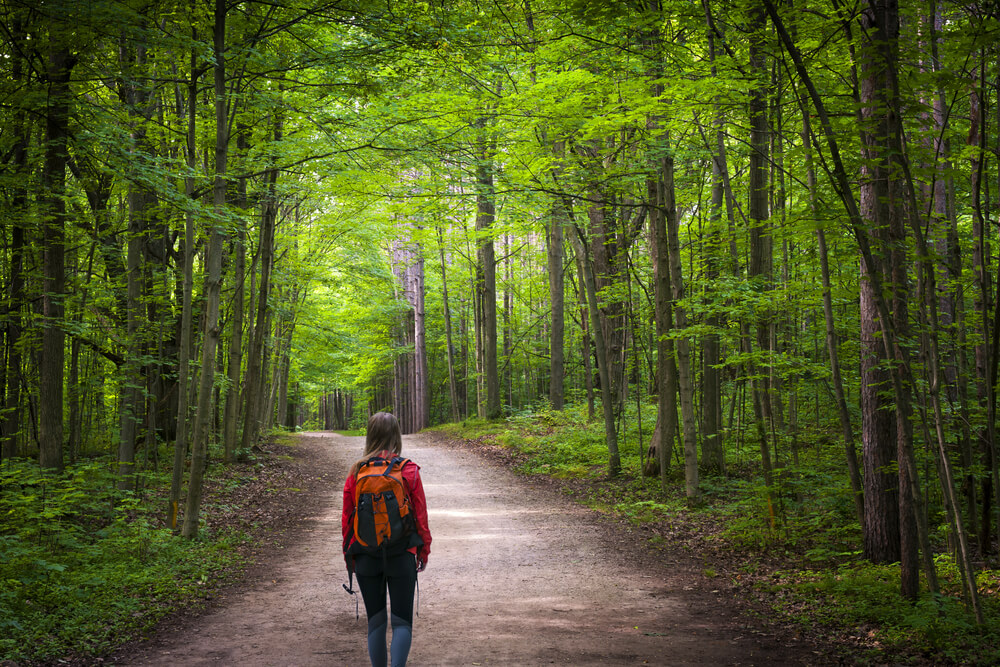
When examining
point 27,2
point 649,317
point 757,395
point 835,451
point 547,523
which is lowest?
point 547,523

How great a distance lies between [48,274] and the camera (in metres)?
8.38

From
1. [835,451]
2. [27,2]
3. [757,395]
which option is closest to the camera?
[27,2]

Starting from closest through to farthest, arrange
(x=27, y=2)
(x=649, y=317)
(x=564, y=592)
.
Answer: (x=564, y=592), (x=27, y=2), (x=649, y=317)

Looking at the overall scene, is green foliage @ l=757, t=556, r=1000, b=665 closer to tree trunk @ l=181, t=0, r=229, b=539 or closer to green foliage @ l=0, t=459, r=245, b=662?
green foliage @ l=0, t=459, r=245, b=662

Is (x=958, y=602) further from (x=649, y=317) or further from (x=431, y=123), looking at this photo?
(x=431, y=123)

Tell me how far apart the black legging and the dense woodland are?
3.53 metres

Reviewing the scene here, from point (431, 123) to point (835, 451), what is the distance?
8.37m

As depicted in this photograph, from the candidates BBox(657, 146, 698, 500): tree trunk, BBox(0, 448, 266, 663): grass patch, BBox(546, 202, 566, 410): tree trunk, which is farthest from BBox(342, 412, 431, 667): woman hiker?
BBox(546, 202, 566, 410): tree trunk

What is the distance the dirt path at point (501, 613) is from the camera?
454 centimetres

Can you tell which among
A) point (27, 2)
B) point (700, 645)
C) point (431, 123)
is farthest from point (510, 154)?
point (700, 645)

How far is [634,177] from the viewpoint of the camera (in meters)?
9.84

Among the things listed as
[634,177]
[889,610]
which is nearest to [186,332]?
[634,177]

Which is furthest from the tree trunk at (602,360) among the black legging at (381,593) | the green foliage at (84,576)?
the black legging at (381,593)

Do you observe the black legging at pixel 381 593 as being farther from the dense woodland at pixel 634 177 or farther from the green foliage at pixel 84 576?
the dense woodland at pixel 634 177
